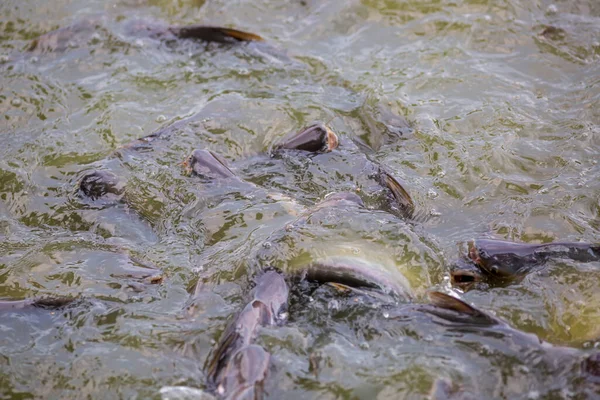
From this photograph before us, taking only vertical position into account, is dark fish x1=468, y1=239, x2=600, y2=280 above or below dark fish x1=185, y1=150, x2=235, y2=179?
above

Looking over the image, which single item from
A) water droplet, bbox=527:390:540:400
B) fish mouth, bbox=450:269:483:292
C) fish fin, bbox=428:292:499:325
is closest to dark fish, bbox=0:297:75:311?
fish fin, bbox=428:292:499:325

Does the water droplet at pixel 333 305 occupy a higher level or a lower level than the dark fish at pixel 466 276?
lower

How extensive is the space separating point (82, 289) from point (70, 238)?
0.49 meters

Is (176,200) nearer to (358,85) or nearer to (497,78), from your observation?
(358,85)

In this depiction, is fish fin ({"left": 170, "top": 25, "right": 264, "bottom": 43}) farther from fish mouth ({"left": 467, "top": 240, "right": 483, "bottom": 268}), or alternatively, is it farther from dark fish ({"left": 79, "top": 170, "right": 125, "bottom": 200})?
fish mouth ({"left": 467, "top": 240, "right": 483, "bottom": 268})

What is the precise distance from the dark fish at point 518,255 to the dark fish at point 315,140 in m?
1.37

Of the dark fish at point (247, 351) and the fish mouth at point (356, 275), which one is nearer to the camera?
the dark fish at point (247, 351)

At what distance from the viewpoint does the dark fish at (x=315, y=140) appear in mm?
4211

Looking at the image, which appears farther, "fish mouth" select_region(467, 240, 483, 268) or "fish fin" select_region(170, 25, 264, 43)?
"fish fin" select_region(170, 25, 264, 43)

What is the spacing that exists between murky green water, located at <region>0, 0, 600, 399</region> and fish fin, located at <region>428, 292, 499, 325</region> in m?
0.08

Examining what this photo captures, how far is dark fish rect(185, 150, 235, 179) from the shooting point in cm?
402

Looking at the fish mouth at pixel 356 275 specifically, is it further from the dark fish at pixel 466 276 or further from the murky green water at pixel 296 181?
the dark fish at pixel 466 276

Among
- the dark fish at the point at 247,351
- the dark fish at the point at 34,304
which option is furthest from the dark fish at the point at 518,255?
the dark fish at the point at 34,304

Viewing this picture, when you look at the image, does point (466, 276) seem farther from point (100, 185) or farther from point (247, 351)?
point (100, 185)
